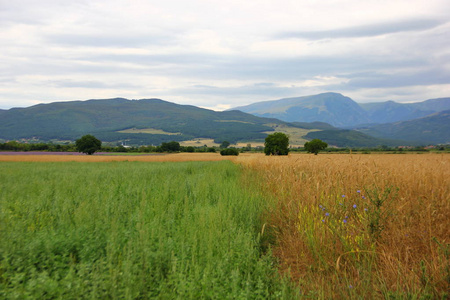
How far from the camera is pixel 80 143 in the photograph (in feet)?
243

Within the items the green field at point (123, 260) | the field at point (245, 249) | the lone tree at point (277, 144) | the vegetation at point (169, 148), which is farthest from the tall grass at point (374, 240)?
the vegetation at point (169, 148)

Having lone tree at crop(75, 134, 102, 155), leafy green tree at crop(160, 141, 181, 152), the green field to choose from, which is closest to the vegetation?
leafy green tree at crop(160, 141, 181, 152)

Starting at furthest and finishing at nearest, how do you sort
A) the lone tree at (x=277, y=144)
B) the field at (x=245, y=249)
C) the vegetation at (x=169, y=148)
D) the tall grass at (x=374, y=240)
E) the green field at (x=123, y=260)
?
the vegetation at (x=169, y=148)
the lone tree at (x=277, y=144)
the tall grass at (x=374, y=240)
the field at (x=245, y=249)
the green field at (x=123, y=260)

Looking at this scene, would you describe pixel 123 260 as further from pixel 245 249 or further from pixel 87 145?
pixel 87 145

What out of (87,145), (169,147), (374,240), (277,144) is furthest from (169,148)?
(374,240)

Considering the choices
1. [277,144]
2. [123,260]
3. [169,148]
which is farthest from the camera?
[169,148]

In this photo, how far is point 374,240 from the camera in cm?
528

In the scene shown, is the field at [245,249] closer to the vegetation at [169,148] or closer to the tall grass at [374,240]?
the tall grass at [374,240]

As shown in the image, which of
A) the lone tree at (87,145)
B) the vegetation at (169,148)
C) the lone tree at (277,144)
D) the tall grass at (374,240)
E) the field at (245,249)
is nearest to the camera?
the field at (245,249)

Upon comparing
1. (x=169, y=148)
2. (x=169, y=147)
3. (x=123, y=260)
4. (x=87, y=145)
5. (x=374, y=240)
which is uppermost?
(x=87, y=145)

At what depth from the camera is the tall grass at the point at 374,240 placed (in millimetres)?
4004

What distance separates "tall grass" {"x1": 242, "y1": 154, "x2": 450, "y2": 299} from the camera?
4004 mm

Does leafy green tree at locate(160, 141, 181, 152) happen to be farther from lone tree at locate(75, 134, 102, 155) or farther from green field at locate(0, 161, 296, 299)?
green field at locate(0, 161, 296, 299)

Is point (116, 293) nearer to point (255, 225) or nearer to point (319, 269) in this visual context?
point (319, 269)
